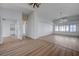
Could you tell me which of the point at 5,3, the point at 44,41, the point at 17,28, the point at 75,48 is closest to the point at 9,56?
the point at 17,28

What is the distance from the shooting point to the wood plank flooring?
1.53 meters

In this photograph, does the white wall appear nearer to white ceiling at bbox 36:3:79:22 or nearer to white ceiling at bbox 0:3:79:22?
white ceiling at bbox 0:3:79:22

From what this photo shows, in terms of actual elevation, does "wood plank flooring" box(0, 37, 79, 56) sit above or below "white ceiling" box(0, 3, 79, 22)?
below

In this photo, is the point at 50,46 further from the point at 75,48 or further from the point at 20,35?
the point at 20,35

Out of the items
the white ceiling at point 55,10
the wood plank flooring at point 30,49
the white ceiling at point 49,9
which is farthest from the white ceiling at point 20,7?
the wood plank flooring at point 30,49

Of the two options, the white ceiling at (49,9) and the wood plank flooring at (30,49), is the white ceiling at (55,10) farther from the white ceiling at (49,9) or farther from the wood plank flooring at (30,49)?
the wood plank flooring at (30,49)

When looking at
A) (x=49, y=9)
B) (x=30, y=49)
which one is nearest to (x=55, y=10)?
(x=49, y=9)

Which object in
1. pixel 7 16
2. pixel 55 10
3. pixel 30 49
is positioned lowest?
pixel 30 49

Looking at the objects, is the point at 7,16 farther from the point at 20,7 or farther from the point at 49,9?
the point at 49,9

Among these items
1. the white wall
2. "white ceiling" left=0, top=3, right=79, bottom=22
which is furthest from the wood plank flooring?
"white ceiling" left=0, top=3, right=79, bottom=22

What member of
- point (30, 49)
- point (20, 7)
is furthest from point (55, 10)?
point (30, 49)

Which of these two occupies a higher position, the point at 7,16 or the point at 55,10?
the point at 55,10

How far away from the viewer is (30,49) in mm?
1556

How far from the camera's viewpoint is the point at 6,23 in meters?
1.54
